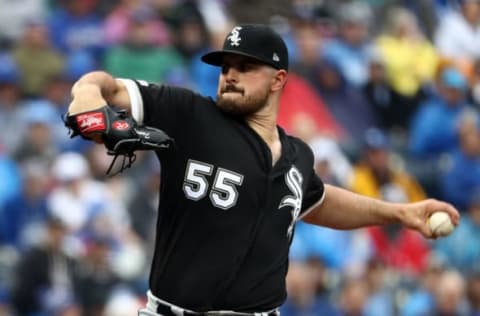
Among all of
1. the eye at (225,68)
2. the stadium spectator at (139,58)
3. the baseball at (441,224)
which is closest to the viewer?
the eye at (225,68)

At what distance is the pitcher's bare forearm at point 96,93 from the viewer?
14.7ft

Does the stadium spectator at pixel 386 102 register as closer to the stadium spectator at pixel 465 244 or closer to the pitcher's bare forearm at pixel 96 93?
the stadium spectator at pixel 465 244

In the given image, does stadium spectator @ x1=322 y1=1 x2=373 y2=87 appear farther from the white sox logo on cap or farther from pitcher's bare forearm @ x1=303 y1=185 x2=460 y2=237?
the white sox logo on cap

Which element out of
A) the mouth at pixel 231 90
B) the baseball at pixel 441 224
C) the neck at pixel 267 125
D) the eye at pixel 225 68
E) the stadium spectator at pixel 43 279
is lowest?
the stadium spectator at pixel 43 279

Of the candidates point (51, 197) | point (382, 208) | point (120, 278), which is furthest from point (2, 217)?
point (382, 208)

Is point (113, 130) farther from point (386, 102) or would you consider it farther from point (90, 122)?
point (386, 102)

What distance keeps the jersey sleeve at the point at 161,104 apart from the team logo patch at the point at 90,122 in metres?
0.47

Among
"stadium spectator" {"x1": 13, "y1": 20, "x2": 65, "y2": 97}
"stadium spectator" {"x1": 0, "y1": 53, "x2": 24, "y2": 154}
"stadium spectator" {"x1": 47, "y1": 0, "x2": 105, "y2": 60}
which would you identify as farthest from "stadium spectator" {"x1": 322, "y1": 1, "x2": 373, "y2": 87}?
"stadium spectator" {"x1": 0, "y1": 53, "x2": 24, "y2": 154}

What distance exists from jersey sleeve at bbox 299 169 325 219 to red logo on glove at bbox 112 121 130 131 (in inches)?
51.9

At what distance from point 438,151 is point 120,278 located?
4001 millimetres

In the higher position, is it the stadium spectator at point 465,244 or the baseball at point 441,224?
the baseball at point 441,224

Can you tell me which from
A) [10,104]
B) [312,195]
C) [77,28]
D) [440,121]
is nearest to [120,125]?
[312,195]

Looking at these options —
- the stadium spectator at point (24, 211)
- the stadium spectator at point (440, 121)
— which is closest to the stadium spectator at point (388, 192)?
the stadium spectator at point (440, 121)

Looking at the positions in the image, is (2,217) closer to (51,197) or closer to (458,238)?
(51,197)
